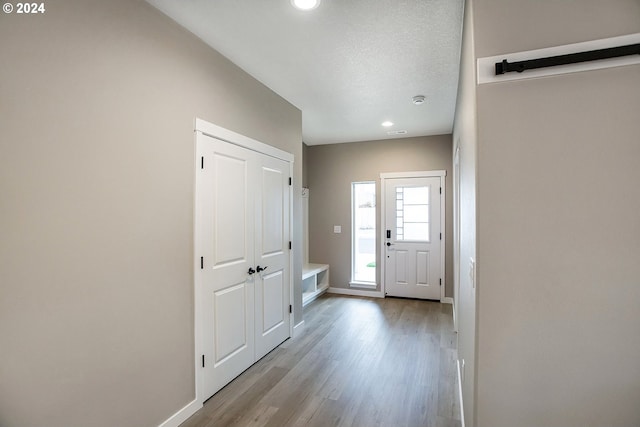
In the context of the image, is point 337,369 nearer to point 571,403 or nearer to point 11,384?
point 571,403

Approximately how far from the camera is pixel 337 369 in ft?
9.33

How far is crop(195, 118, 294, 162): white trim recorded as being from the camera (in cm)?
228

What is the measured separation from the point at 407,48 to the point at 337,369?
2.78 metres

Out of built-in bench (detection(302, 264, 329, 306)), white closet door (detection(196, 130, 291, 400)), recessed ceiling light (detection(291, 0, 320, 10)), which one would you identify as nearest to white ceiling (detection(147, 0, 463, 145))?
recessed ceiling light (detection(291, 0, 320, 10))

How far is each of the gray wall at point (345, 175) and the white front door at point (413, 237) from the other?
0.16m

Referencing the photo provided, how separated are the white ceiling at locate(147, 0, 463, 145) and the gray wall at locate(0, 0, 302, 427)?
Result: 1.12 ft

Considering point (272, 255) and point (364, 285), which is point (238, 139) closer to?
point (272, 255)

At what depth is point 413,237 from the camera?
16.9 ft

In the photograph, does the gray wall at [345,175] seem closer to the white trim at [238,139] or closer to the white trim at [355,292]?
the white trim at [355,292]

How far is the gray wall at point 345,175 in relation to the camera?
501 centimetres

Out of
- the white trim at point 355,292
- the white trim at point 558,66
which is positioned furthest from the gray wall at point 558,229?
the white trim at point 355,292

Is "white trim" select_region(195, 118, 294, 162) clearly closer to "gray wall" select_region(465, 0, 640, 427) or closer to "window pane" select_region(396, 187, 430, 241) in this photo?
"gray wall" select_region(465, 0, 640, 427)

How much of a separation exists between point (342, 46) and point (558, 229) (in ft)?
6.15

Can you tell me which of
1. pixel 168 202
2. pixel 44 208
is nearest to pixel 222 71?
pixel 168 202
